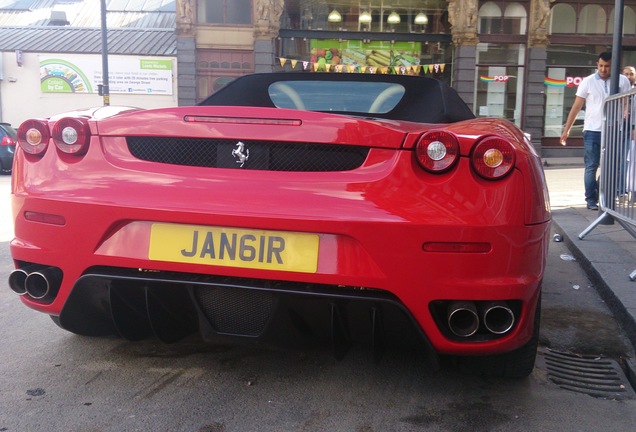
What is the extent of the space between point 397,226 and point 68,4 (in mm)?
33197

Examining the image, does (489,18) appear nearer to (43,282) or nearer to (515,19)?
(515,19)

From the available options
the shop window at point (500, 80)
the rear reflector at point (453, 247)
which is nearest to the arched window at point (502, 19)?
the shop window at point (500, 80)

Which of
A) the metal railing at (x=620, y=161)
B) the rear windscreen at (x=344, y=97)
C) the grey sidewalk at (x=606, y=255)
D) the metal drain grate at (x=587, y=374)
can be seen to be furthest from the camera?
the metal railing at (x=620, y=161)

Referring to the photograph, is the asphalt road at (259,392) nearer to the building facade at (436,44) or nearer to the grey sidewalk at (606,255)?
the grey sidewalk at (606,255)

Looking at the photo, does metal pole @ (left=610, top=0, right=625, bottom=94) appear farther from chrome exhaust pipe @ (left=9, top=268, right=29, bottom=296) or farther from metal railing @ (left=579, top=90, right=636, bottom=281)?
chrome exhaust pipe @ (left=9, top=268, right=29, bottom=296)

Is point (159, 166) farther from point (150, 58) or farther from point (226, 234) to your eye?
point (150, 58)

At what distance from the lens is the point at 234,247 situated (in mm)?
2215

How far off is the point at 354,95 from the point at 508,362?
1.65m

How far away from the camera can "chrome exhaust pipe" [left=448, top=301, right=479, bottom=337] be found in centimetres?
218

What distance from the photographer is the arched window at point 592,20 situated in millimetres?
21531

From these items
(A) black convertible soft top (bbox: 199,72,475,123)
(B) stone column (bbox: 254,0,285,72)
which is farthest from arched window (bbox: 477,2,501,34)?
(A) black convertible soft top (bbox: 199,72,475,123)

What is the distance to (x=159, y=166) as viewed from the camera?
238 centimetres

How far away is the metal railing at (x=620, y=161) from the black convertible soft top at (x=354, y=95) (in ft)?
6.07

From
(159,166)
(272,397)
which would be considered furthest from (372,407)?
(159,166)
